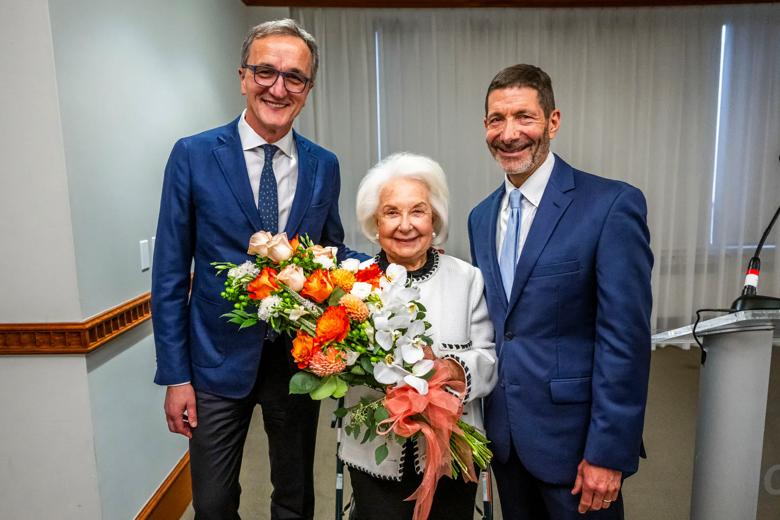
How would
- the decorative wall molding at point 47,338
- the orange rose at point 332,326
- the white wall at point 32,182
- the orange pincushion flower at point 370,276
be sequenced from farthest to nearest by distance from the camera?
the decorative wall molding at point 47,338 → the white wall at point 32,182 → the orange pincushion flower at point 370,276 → the orange rose at point 332,326

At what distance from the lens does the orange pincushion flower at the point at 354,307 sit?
1188 mm

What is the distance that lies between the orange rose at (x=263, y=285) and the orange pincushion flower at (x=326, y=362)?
0.18m

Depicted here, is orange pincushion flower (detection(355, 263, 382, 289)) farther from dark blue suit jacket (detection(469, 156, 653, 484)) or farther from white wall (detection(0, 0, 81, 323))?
white wall (detection(0, 0, 81, 323))

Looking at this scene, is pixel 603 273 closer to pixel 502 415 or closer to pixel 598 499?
pixel 502 415

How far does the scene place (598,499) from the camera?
1.40m

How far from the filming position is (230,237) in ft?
5.24

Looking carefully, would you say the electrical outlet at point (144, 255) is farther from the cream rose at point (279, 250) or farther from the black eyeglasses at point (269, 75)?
the cream rose at point (279, 250)

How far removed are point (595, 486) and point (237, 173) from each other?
128cm

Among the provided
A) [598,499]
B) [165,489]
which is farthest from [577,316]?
[165,489]

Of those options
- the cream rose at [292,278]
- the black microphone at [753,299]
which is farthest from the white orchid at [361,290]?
the black microphone at [753,299]

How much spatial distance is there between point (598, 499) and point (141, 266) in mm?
1955

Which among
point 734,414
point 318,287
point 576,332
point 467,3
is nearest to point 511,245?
point 576,332

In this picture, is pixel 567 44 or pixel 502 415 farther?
pixel 567 44

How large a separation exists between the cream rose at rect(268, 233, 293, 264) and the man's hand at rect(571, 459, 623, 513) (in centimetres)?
91
